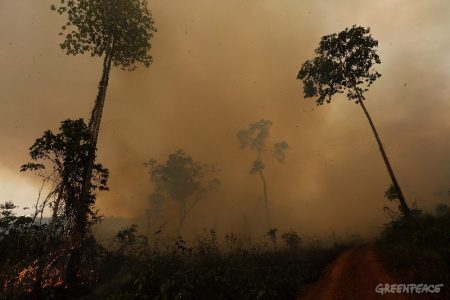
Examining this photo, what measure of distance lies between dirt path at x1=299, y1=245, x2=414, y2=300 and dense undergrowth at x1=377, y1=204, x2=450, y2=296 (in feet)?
2.41

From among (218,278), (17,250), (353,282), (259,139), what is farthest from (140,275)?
(259,139)

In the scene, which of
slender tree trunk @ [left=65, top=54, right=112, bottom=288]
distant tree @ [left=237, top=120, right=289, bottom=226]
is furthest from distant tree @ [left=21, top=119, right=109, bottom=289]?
distant tree @ [left=237, top=120, right=289, bottom=226]

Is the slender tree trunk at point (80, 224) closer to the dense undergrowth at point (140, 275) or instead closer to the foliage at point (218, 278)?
the dense undergrowth at point (140, 275)

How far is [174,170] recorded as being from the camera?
195 feet

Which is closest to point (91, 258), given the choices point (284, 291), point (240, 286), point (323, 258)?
point (240, 286)

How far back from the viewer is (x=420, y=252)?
44.7 feet

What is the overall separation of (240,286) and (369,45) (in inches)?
923

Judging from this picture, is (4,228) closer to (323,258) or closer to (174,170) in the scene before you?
(323,258)

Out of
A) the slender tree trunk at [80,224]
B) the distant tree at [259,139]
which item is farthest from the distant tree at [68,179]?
the distant tree at [259,139]

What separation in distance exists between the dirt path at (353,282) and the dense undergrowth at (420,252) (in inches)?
28.9

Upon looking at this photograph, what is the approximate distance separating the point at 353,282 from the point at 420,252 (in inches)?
158

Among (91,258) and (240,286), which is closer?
(240,286)

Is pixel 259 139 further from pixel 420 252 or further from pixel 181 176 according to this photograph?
pixel 420 252

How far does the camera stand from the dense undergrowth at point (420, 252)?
11.0m
